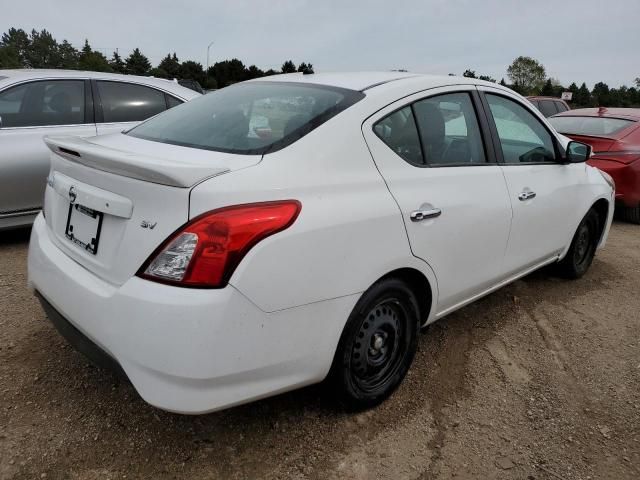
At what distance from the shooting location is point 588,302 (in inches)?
153

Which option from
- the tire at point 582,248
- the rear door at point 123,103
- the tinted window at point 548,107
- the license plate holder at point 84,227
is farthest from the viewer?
the tinted window at point 548,107

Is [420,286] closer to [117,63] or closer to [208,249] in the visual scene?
[208,249]

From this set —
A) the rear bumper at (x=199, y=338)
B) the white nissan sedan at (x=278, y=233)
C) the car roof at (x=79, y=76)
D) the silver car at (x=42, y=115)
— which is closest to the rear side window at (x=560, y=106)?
the car roof at (x=79, y=76)

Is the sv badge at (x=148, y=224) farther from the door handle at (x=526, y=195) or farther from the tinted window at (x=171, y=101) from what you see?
the tinted window at (x=171, y=101)

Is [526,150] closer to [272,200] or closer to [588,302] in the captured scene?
[588,302]

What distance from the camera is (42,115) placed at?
4.49 meters

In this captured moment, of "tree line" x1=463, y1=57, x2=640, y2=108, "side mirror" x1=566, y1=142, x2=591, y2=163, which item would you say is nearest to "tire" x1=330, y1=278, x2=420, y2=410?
"side mirror" x1=566, y1=142, x2=591, y2=163

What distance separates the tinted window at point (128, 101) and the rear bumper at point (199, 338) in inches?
129

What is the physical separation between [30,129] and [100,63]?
269 feet

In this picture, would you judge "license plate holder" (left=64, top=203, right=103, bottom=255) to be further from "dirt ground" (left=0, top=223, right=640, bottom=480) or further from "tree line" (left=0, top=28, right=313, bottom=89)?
"tree line" (left=0, top=28, right=313, bottom=89)

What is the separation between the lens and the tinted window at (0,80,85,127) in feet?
14.2

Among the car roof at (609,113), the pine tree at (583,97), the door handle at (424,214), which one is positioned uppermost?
the pine tree at (583,97)

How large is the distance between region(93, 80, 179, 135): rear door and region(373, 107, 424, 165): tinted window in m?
3.23

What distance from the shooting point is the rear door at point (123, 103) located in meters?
4.80
